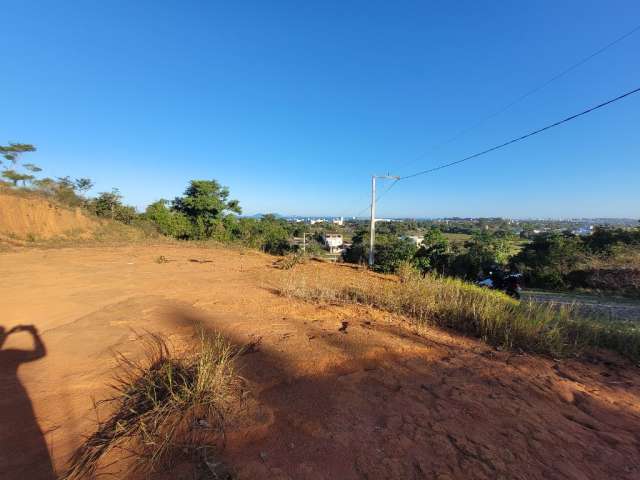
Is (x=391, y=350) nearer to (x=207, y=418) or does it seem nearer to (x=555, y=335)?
(x=207, y=418)

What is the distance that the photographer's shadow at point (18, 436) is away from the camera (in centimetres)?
164

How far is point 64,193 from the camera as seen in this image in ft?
67.8

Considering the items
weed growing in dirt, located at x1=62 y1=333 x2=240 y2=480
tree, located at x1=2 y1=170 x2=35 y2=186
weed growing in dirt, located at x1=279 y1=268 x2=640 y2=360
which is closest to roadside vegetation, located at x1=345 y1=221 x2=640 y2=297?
weed growing in dirt, located at x1=279 y1=268 x2=640 y2=360

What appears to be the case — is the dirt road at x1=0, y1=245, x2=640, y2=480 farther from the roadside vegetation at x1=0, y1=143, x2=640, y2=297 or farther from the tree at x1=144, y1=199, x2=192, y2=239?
the tree at x1=144, y1=199, x2=192, y2=239

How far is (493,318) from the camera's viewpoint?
401cm

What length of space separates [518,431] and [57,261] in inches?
500

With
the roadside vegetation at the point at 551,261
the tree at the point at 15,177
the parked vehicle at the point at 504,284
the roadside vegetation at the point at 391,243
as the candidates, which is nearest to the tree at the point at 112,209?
the roadside vegetation at the point at 391,243

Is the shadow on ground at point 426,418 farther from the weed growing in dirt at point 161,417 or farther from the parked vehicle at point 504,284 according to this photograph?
the parked vehicle at point 504,284

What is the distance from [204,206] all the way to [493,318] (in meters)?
20.9

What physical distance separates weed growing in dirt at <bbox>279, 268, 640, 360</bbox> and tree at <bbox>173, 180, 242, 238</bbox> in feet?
55.5

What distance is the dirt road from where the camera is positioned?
1.77m

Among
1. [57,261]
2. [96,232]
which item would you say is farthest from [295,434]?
[96,232]

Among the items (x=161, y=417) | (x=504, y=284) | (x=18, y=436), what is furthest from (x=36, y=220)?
(x=504, y=284)

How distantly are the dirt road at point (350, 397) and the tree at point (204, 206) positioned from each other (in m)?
16.2
